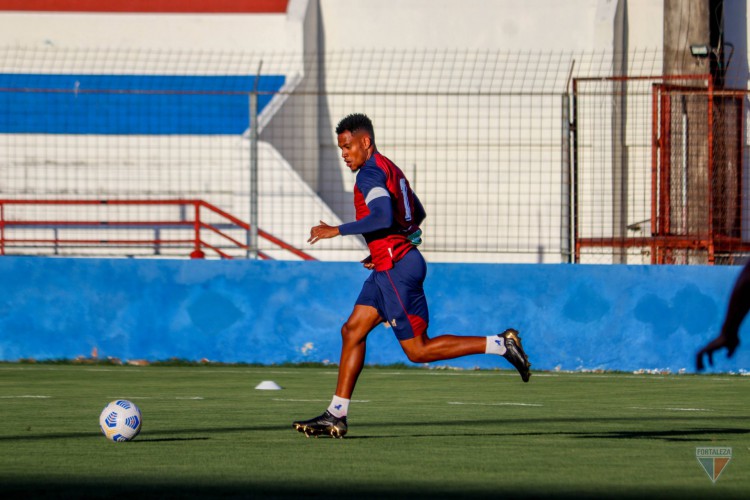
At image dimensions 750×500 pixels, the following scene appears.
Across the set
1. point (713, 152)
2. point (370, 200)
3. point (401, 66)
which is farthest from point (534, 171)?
point (370, 200)

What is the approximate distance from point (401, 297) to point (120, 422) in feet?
5.99

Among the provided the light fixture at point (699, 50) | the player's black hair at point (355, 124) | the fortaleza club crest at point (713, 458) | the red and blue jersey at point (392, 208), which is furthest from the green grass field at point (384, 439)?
the light fixture at point (699, 50)

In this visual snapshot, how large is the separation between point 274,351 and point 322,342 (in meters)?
0.58

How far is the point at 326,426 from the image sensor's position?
8.00m

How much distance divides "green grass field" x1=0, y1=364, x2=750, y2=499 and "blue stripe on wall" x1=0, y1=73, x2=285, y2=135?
31.3ft

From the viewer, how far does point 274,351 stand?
51.1 ft

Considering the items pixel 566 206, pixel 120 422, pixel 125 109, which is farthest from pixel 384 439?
pixel 125 109

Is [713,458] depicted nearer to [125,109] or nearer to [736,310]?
[736,310]

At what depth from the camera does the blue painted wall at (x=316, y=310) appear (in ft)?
49.6

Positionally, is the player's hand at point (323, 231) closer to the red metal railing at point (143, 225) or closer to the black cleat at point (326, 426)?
the black cleat at point (326, 426)

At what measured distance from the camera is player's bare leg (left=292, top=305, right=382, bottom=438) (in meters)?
8.02

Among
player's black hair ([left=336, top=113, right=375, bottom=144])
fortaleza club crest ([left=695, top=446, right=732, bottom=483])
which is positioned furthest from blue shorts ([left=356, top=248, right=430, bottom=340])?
fortaleza club crest ([left=695, top=446, right=732, bottom=483])

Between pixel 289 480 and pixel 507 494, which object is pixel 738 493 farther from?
pixel 289 480

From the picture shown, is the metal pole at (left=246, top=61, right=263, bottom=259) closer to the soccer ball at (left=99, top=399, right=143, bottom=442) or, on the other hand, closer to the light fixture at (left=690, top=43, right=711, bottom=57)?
the soccer ball at (left=99, top=399, right=143, bottom=442)
